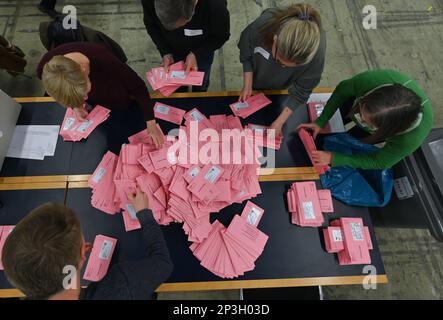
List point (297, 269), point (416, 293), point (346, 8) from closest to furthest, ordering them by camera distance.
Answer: point (297, 269), point (416, 293), point (346, 8)

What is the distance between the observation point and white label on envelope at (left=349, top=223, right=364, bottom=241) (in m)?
1.89

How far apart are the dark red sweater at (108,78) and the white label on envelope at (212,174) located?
557 mm

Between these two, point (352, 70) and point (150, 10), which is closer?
point (150, 10)

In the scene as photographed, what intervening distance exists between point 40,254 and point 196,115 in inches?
54.1

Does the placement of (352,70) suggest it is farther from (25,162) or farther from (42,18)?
(42,18)

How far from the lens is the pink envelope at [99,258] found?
1.78m

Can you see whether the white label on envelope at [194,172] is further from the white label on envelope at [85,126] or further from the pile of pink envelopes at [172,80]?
the white label on envelope at [85,126]

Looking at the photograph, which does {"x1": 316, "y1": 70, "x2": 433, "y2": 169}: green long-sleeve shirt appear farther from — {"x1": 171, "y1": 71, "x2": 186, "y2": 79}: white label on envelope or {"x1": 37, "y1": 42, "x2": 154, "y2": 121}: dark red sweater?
{"x1": 37, "y1": 42, "x2": 154, "y2": 121}: dark red sweater

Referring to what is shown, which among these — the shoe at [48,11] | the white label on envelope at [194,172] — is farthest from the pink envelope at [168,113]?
the shoe at [48,11]

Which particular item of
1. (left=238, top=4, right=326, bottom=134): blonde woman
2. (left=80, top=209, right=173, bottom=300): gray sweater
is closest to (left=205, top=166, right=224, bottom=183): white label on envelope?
(left=80, top=209, right=173, bottom=300): gray sweater
